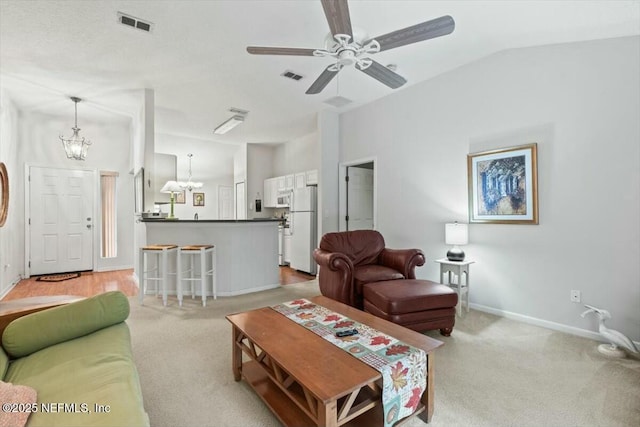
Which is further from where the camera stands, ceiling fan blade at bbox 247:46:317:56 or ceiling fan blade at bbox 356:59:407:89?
ceiling fan blade at bbox 356:59:407:89

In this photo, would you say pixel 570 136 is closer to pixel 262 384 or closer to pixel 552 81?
pixel 552 81

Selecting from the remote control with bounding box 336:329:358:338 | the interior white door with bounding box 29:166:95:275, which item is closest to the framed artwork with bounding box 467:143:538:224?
the remote control with bounding box 336:329:358:338

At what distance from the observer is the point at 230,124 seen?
17.7 feet

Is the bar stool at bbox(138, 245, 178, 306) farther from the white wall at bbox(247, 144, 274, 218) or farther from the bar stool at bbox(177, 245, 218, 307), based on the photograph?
the white wall at bbox(247, 144, 274, 218)

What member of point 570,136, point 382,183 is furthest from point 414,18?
point 382,183

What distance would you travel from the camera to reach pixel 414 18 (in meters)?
2.60

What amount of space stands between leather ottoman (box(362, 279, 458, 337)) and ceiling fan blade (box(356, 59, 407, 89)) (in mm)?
1875

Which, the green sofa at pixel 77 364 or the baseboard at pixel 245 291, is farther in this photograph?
the baseboard at pixel 245 291

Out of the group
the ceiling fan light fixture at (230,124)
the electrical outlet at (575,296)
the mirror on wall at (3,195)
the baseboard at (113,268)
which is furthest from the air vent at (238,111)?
the electrical outlet at (575,296)

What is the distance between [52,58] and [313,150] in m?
4.15

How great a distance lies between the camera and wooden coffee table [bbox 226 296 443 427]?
127 centimetres

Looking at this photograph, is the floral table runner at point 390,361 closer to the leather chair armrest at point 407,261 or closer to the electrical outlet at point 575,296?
the leather chair armrest at point 407,261

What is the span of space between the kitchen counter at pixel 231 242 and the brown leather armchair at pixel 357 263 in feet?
3.91

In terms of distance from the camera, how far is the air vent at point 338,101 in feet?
14.7
